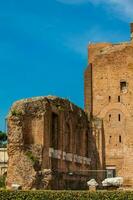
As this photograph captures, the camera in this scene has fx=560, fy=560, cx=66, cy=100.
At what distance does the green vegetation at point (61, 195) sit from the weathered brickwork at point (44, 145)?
8.81 meters

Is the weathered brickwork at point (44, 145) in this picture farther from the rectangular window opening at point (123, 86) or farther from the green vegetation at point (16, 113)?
the rectangular window opening at point (123, 86)

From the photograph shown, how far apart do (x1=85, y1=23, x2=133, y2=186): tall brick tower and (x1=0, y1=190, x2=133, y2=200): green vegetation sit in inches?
797

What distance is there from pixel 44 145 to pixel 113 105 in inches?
490

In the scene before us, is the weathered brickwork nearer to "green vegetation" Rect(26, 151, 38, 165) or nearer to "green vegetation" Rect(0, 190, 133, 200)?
"green vegetation" Rect(26, 151, 38, 165)

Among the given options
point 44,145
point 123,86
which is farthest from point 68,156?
point 123,86

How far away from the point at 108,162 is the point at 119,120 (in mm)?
3632

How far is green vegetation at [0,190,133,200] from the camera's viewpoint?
24.6 metres

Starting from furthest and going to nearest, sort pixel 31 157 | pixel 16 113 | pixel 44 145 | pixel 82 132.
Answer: pixel 82 132, pixel 44 145, pixel 16 113, pixel 31 157

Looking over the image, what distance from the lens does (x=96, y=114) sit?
156 ft

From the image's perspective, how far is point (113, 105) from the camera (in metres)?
46.9

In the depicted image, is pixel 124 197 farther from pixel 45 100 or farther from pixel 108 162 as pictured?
pixel 108 162

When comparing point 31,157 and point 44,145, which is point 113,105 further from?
point 31,157

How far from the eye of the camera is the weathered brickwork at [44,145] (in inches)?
1350

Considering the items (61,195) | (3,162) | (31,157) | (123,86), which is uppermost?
(123,86)
